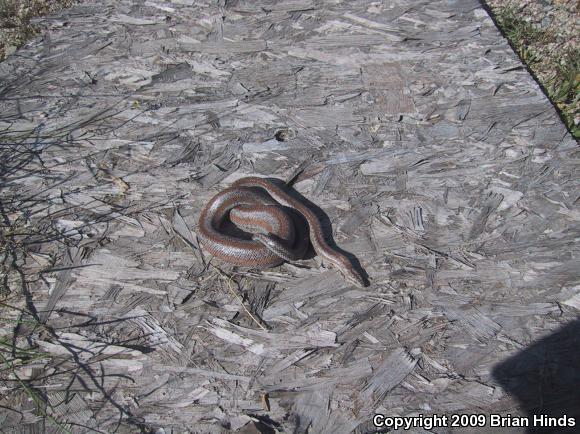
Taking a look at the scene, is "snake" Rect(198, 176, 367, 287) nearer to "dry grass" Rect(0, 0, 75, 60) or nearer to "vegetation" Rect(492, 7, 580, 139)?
"vegetation" Rect(492, 7, 580, 139)

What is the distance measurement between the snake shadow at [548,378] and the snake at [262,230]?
60.4 inches

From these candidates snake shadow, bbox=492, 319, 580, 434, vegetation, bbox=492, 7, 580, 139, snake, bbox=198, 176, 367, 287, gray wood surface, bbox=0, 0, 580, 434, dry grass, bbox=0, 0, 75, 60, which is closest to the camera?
snake shadow, bbox=492, 319, 580, 434

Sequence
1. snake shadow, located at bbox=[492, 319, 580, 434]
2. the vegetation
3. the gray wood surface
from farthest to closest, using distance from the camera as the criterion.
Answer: the vegetation, the gray wood surface, snake shadow, located at bbox=[492, 319, 580, 434]

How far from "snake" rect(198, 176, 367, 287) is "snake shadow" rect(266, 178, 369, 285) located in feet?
0.16

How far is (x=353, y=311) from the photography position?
5.06 m

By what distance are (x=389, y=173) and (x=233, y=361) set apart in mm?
2925

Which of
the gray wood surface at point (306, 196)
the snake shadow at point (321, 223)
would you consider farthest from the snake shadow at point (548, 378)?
the snake shadow at point (321, 223)

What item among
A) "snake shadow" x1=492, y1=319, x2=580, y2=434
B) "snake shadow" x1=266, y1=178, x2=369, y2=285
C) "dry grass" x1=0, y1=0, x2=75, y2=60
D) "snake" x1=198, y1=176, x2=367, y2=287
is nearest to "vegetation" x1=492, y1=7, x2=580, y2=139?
"snake shadow" x1=492, y1=319, x2=580, y2=434

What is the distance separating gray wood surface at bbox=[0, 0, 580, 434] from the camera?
450 cm

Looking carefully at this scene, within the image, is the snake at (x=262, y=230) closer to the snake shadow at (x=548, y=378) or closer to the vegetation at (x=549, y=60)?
the snake shadow at (x=548, y=378)

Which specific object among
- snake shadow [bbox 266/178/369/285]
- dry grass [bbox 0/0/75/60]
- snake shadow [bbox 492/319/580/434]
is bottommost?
snake shadow [bbox 492/319/580/434]

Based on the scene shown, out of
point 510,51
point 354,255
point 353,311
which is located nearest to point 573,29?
point 510,51

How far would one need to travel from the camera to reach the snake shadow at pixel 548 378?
13.9ft

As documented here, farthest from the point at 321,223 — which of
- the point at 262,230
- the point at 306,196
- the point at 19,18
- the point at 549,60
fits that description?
the point at 19,18
